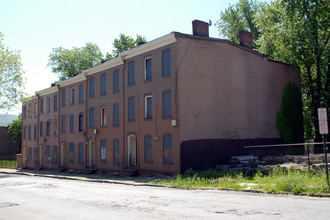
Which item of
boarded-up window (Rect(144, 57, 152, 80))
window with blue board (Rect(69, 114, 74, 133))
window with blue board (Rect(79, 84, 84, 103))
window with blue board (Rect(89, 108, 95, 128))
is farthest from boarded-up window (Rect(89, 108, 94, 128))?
boarded-up window (Rect(144, 57, 152, 80))

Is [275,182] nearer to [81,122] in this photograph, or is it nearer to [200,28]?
[200,28]

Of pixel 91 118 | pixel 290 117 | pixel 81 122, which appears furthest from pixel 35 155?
pixel 290 117

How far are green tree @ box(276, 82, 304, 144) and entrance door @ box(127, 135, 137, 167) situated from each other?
11.8 meters

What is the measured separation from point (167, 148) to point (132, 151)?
5.00 metres

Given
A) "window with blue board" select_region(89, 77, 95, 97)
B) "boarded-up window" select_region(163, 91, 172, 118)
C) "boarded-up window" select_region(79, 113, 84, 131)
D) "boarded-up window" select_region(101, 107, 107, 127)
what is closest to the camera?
"boarded-up window" select_region(163, 91, 172, 118)

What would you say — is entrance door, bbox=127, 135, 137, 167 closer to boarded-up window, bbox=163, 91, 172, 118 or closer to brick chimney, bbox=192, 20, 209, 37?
boarded-up window, bbox=163, 91, 172, 118

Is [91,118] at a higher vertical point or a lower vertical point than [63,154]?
higher

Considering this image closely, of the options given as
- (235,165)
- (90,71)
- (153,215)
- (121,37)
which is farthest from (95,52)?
(153,215)

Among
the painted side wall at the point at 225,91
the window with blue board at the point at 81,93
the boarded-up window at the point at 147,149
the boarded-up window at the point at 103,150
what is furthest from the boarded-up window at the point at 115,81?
the painted side wall at the point at 225,91

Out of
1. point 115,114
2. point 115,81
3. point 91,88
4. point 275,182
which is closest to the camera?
point 275,182

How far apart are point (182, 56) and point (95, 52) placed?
46.5m

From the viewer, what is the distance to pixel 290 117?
2834cm

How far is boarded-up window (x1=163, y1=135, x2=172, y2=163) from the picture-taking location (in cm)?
2203

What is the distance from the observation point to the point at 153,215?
879 centimetres
